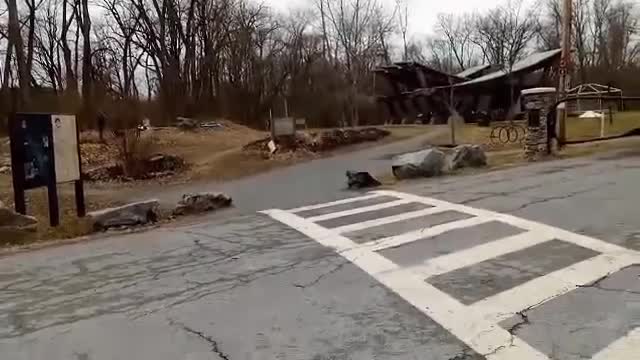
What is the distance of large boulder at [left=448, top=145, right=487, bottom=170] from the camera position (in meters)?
16.5

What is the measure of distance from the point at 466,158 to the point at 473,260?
1070 cm

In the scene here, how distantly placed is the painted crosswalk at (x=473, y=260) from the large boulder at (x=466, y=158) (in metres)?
6.43

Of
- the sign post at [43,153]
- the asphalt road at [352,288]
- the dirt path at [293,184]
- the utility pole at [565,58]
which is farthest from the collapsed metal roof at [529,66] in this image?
the sign post at [43,153]

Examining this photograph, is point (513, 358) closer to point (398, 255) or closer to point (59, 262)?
point (398, 255)

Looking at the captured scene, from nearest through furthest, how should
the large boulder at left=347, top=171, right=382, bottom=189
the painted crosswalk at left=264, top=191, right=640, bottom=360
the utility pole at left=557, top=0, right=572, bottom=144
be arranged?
the painted crosswalk at left=264, top=191, right=640, bottom=360, the large boulder at left=347, top=171, right=382, bottom=189, the utility pole at left=557, top=0, right=572, bottom=144

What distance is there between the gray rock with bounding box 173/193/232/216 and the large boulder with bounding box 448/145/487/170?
6469 millimetres

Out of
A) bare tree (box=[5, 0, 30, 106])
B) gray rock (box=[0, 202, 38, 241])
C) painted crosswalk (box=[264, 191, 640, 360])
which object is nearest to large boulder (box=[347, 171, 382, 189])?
painted crosswalk (box=[264, 191, 640, 360])

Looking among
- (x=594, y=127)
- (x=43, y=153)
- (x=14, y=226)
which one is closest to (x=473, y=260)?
(x=14, y=226)

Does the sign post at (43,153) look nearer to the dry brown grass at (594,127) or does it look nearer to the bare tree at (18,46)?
the dry brown grass at (594,127)

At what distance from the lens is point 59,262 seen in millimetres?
7812

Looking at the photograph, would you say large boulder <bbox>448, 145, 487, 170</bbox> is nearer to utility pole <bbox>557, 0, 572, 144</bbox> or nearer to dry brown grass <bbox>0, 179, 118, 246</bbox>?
utility pole <bbox>557, 0, 572, 144</bbox>

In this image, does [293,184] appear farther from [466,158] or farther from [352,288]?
[352,288]

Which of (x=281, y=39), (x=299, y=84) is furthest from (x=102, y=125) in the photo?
(x=281, y=39)

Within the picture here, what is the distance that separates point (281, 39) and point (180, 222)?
4690cm
